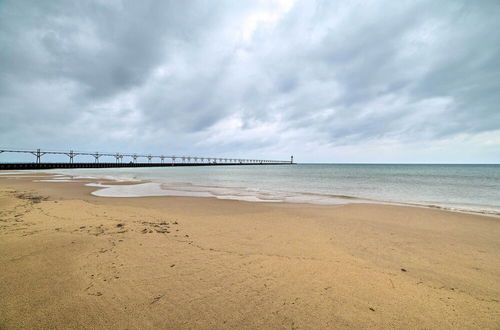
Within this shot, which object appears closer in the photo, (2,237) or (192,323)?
(192,323)

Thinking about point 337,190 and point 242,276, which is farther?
point 337,190

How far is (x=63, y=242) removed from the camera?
509 centimetres

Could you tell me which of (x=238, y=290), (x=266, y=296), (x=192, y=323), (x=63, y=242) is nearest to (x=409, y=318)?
(x=266, y=296)

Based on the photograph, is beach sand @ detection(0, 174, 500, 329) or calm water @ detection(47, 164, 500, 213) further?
calm water @ detection(47, 164, 500, 213)

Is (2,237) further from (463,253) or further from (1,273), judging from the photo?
(463,253)

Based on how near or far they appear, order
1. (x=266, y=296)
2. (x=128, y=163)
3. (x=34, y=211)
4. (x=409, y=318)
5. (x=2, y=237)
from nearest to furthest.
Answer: (x=409, y=318), (x=266, y=296), (x=2, y=237), (x=34, y=211), (x=128, y=163)

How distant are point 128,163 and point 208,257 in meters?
136

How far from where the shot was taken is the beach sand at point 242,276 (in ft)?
9.05

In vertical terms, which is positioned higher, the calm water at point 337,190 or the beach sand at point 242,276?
the beach sand at point 242,276

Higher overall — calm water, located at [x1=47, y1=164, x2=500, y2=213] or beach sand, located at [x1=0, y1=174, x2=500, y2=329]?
beach sand, located at [x1=0, y1=174, x2=500, y2=329]

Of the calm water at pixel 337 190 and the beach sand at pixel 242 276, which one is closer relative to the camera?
the beach sand at pixel 242 276

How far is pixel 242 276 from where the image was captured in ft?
12.4

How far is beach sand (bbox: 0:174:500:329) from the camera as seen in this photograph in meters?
2.76

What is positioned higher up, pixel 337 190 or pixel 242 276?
pixel 242 276
